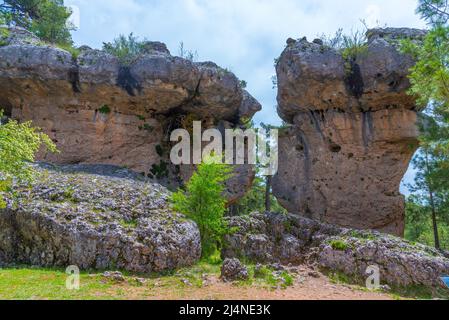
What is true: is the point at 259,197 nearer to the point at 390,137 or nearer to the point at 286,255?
the point at 390,137

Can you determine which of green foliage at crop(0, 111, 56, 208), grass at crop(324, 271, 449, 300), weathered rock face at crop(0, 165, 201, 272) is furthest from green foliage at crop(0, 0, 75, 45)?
grass at crop(324, 271, 449, 300)

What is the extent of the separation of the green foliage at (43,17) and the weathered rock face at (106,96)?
5.03 metres

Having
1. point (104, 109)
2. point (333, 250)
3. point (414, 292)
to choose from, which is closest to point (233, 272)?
point (333, 250)

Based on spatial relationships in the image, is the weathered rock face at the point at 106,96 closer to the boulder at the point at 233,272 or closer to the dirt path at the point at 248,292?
the boulder at the point at 233,272

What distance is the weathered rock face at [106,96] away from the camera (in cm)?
2088

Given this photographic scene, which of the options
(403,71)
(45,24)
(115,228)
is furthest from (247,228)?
(45,24)

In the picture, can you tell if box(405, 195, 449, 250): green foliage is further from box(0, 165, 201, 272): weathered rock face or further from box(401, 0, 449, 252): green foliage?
box(0, 165, 201, 272): weathered rock face

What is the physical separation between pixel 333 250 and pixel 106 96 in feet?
52.5

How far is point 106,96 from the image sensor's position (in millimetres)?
22281

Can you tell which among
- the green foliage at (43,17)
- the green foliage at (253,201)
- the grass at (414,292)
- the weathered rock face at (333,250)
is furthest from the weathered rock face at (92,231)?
the green foliage at (253,201)

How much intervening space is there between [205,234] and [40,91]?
14209 millimetres

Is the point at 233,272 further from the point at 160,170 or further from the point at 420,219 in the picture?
the point at 420,219

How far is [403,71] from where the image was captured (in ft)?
67.1

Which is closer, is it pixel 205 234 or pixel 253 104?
pixel 205 234
